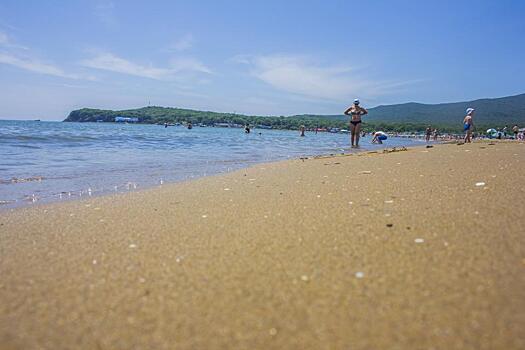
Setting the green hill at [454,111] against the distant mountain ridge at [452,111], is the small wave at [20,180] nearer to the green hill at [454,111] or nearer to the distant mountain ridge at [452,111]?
the distant mountain ridge at [452,111]

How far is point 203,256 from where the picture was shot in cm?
226

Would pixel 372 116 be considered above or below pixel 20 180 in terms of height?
above

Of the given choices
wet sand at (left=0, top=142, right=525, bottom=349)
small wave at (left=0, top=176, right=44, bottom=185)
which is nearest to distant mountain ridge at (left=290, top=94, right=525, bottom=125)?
small wave at (left=0, top=176, right=44, bottom=185)

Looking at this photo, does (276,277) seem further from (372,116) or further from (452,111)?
(372,116)

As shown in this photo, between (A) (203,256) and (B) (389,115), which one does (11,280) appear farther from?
(B) (389,115)

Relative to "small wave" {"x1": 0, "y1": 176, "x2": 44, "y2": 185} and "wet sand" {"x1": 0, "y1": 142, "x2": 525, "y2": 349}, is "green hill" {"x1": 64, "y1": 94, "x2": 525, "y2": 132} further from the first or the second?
"wet sand" {"x1": 0, "y1": 142, "x2": 525, "y2": 349}

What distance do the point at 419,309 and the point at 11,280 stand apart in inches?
87.9

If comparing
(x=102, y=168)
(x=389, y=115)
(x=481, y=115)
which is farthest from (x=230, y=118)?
(x=102, y=168)

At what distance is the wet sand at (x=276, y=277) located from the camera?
1.42 m

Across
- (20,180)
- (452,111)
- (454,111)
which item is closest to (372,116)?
(452,111)

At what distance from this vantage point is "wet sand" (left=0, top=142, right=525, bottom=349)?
1421 mm

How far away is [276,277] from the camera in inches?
74.7

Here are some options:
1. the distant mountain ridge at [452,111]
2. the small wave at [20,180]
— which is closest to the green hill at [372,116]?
the distant mountain ridge at [452,111]

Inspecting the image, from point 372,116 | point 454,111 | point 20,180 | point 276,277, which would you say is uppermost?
point 454,111
